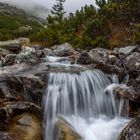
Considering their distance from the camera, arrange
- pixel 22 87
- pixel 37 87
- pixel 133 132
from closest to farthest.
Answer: pixel 133 132, pixel 22 87, pixel 37 87

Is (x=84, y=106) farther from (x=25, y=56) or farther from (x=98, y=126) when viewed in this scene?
(x=25, y=56)

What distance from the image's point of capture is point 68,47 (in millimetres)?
30000

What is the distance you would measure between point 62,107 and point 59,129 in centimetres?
225

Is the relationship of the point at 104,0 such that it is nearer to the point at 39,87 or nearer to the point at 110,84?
the point at 110,84

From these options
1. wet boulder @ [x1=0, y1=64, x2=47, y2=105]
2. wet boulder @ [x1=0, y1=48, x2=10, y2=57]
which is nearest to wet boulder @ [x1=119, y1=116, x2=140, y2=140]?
wet boulder @ [x1=0, y1=64, x2=47, y2=105]

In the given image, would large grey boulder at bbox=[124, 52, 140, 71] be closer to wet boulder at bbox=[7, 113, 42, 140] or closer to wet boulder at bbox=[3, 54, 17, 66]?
wet boulder at bbox=[3, 54, 17, 66]

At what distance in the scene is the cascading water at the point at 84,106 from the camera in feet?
59.5

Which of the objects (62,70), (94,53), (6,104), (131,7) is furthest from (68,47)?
(6,104)

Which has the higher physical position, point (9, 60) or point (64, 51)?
point (64, 51)

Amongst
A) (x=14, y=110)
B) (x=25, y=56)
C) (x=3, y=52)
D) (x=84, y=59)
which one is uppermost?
(x=3, y=52)

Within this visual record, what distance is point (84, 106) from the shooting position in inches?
779

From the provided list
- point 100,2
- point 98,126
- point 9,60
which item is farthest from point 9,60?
point 100,2

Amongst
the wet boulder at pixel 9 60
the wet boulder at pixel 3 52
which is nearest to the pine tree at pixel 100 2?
the wet boulder at pixel 3 52

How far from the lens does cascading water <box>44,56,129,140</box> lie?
1814 centimetres
